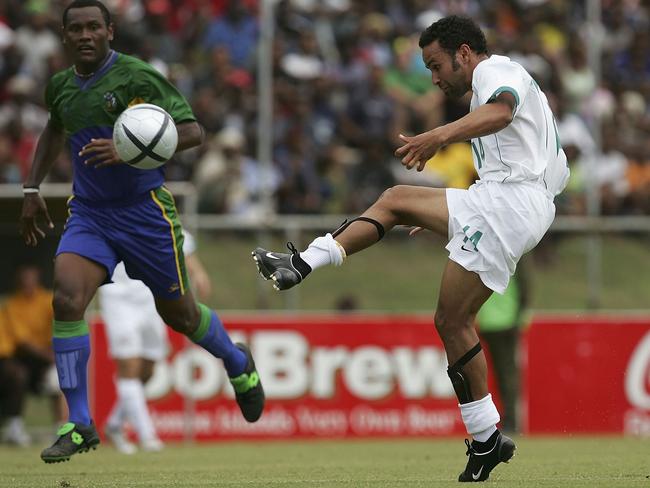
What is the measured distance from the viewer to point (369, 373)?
15.9m

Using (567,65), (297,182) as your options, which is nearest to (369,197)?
(297,182)

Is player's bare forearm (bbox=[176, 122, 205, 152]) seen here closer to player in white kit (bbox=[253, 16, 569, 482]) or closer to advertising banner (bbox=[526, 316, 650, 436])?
player in white kit (bbox=[253, 16, 569, 482])

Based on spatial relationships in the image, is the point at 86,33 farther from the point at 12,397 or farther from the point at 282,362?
the point at 282,362

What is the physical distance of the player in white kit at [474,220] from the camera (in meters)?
7.79

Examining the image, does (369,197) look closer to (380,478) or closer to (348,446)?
(348,446)

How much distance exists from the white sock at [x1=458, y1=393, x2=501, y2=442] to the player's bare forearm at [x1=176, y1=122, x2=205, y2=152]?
257cm

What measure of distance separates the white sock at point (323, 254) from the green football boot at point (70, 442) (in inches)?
70.8

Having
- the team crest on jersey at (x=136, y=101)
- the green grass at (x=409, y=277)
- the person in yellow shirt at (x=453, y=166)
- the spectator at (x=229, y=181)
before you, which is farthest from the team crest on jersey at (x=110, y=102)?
the person in yellow shirt at (x=453, y=166)

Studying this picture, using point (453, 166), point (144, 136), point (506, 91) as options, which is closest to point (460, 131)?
point (506, 91)

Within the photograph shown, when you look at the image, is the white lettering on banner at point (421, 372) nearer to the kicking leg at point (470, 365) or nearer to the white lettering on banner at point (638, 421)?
the white lettering on banner at point (638, 421)

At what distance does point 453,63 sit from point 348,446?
6.59m

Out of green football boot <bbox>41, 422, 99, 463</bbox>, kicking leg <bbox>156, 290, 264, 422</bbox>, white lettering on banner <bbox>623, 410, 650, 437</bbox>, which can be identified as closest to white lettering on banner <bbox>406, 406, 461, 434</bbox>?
white lettering on banner <bbox>623, 410, 650, 437</bbox>

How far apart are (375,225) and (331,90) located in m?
11.3

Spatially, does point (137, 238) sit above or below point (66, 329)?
above
